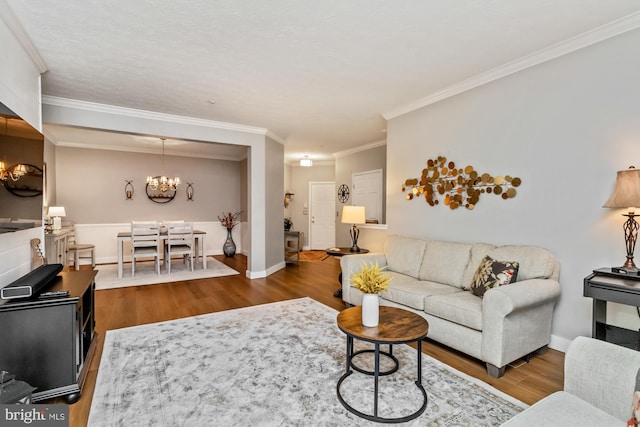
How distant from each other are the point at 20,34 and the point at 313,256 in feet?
21.7

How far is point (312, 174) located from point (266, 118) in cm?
444

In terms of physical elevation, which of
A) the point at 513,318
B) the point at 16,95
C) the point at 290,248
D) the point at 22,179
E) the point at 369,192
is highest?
the point at 16,95

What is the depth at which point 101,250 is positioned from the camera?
712 cm

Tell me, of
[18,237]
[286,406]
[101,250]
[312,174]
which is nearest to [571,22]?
[286,406]

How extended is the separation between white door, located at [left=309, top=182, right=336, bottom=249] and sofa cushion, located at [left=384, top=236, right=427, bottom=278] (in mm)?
5065

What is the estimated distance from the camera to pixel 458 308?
8.57ft

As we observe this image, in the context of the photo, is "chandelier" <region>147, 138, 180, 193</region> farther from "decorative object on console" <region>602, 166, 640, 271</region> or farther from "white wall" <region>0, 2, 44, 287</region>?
"decorative object on console" <region>602, 166, 640, 271</region>

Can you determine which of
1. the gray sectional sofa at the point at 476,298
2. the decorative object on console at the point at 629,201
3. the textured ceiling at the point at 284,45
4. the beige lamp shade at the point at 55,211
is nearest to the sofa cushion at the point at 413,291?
the gray sectional sofa at the point at 476,298

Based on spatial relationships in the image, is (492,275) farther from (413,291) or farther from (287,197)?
(287,197)

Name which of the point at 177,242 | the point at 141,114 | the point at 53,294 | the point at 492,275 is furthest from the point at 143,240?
the point at 492,275

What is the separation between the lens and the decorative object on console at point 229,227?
8.06m

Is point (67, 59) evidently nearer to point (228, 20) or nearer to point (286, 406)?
point (228, 20)

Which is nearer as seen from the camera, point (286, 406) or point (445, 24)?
point (286, 406)

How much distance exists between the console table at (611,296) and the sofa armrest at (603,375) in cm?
99
